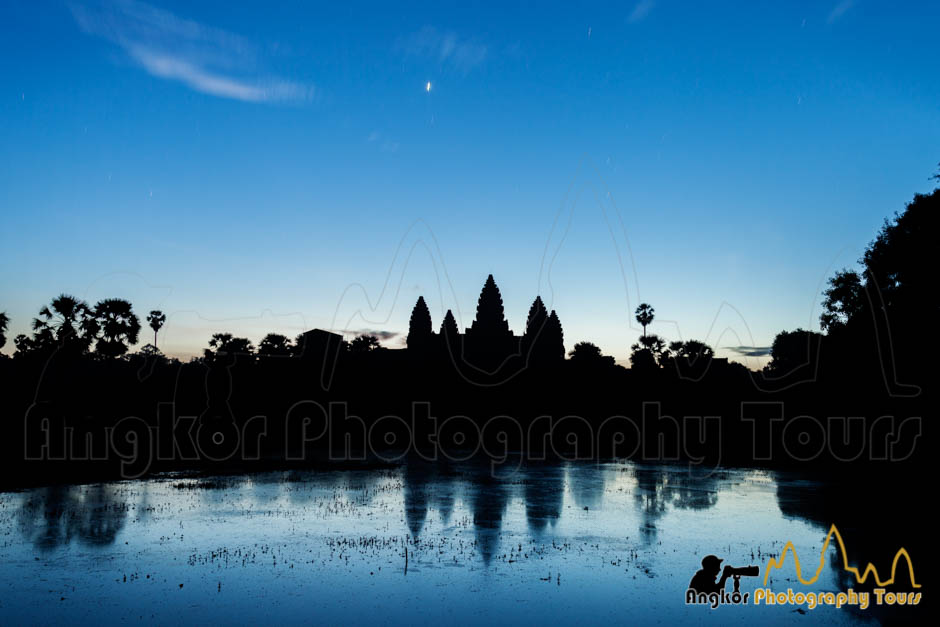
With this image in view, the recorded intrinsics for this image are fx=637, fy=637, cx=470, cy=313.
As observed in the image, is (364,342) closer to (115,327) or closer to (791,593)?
(115,327)

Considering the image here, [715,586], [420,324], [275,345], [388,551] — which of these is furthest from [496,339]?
[715,586]

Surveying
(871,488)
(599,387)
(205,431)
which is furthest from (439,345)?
(871,488)

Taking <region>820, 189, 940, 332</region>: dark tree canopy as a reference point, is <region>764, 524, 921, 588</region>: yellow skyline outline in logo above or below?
below

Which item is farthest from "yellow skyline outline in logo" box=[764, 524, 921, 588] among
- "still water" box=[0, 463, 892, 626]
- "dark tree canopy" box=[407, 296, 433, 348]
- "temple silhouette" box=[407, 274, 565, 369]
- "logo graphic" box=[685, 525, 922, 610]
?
"dark tree canopy" box=[407, 296, 433, 348]

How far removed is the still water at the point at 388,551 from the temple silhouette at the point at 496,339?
198 feet

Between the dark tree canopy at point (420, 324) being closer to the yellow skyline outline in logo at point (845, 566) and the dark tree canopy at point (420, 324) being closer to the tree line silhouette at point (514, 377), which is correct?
the tree line silhouette at point (514, 377)

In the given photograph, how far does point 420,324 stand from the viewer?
340 feet

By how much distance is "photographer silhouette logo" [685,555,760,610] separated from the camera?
14.0 meters

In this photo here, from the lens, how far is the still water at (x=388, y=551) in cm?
1317

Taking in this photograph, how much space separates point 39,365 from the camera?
60625 mm

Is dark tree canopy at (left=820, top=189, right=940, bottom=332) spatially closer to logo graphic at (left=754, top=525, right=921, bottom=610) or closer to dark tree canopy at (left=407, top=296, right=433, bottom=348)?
logo graphic at (left=754, top=525, right=921, bottom=610)

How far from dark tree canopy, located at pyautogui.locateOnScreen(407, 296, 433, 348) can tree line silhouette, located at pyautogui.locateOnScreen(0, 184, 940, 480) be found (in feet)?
→ 24.1

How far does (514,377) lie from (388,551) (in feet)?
196

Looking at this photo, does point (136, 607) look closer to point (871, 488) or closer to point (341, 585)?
point (341, 585)
